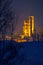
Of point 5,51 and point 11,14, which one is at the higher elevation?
point 11,14

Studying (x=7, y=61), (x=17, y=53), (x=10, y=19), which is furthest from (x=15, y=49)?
(x=10, y=19)

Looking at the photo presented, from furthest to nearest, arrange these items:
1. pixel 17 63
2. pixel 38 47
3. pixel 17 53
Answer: pixel 38 47, pixel 17 53, pixel 17 63

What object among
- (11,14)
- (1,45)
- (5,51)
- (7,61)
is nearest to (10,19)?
(11,14)

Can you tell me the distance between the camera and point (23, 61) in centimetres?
521

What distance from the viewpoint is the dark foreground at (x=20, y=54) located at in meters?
5.17

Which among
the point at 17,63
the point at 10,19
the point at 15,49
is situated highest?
the point at 10,19

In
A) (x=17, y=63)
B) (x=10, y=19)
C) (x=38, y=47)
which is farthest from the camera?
(x=10, y=19)

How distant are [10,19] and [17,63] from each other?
2431 mm

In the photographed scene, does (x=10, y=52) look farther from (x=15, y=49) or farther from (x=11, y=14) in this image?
(x=11, y=14)

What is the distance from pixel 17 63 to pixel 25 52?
2.29 ft

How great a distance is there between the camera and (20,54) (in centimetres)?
552

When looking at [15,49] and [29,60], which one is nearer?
[29,60]

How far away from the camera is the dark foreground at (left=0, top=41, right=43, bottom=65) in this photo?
5.17 metres

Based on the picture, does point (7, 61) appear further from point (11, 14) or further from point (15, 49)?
point (11, 14)
